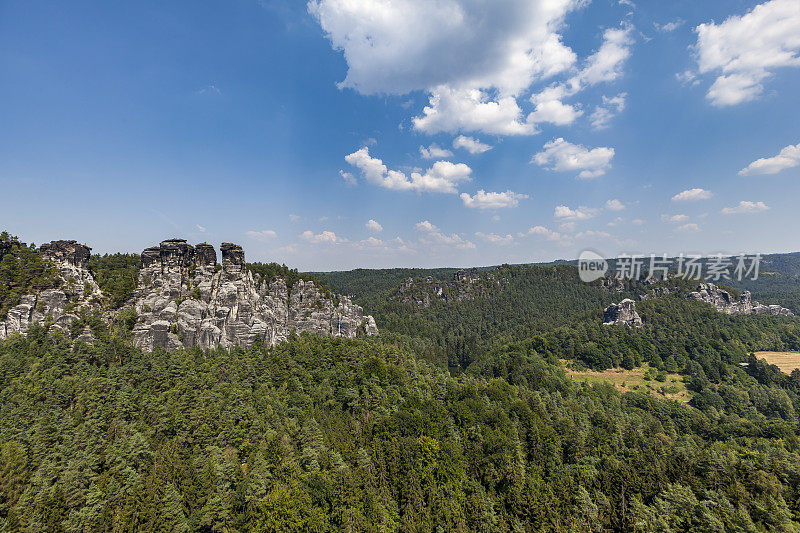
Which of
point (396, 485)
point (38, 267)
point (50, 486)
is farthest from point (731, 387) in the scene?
point (38, 267)

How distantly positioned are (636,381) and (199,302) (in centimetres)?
13710

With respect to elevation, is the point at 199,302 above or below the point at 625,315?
above

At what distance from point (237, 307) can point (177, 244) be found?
2038 cm

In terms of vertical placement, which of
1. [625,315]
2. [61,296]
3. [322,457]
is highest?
[61,296]

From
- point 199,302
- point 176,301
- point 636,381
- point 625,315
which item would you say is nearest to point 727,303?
point 625,315

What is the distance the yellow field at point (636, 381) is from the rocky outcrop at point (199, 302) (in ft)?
328

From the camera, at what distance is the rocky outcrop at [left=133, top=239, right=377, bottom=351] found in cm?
6259

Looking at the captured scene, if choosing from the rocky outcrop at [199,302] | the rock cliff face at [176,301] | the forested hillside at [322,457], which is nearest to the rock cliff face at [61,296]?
the rock cliff face at [176,301]

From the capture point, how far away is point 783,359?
120m

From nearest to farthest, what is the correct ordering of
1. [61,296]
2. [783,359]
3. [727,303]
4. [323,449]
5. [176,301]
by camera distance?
[323,449] → [61,296] → [176,301] → [783,359] → [727,303]

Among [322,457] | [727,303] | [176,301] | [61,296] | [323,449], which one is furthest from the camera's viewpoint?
[727,303]

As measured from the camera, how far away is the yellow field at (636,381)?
103 metres

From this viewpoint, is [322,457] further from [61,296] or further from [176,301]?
[61,296]

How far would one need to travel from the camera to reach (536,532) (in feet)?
112
